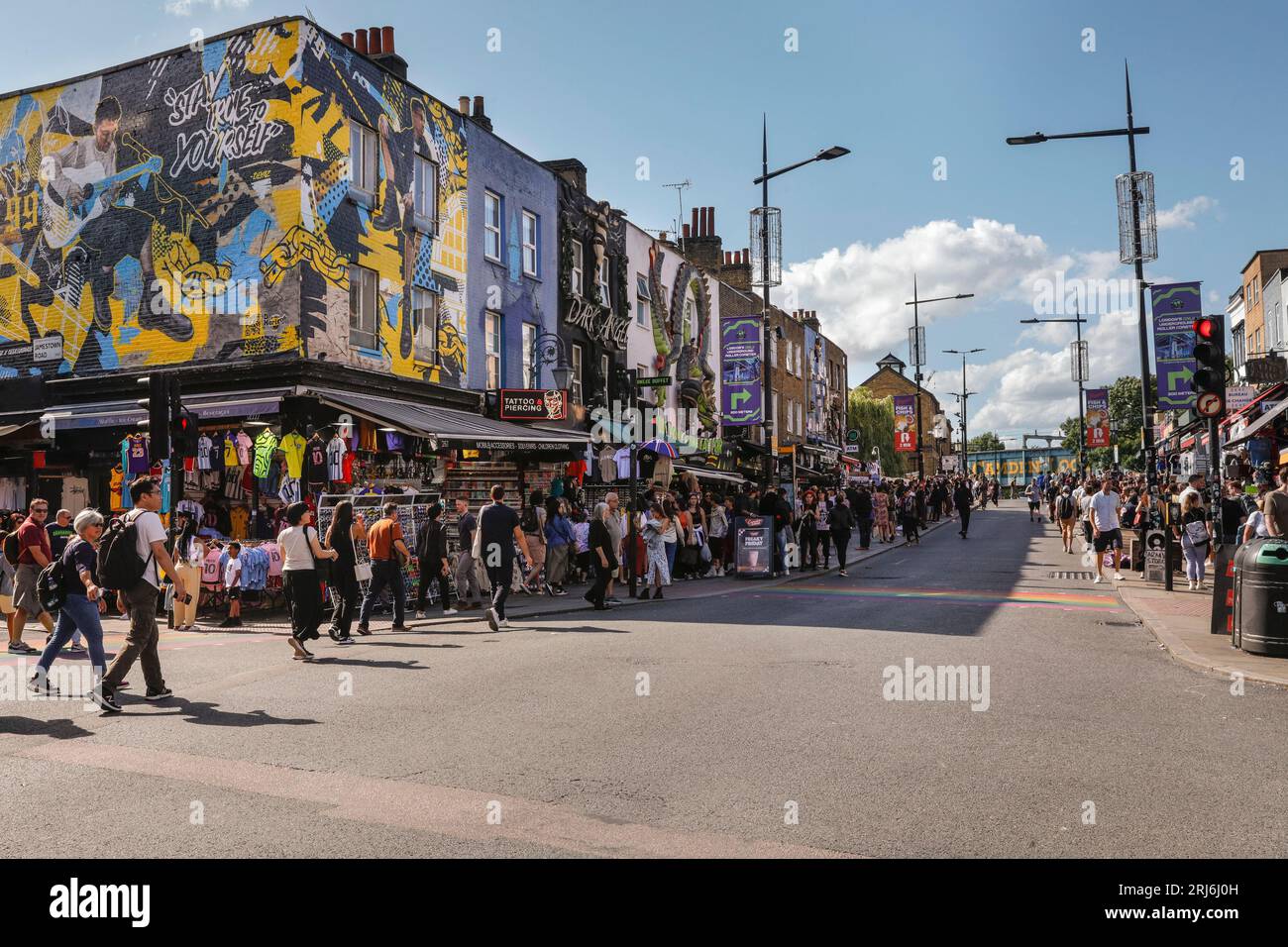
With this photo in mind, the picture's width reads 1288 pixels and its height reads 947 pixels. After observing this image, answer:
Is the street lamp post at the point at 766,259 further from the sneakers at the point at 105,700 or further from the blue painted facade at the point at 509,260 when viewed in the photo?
the sneakers at the point at 105,700

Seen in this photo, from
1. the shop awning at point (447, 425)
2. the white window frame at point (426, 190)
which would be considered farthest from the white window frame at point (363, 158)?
the shop awning at point (447, 425)

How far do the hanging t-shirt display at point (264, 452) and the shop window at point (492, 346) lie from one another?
7523 millimetres

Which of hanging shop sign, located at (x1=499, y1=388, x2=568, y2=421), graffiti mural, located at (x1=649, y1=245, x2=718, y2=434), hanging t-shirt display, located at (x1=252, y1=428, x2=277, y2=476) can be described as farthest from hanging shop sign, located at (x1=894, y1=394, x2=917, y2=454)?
hanging t-shirt display, located at (x1=252, y1=428, x2=277, y2=476)

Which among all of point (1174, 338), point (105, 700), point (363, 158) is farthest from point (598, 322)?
point (105, 700)

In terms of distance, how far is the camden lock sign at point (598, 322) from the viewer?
88.9ft

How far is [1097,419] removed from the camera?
4272cm

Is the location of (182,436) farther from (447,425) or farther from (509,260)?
(509,260)

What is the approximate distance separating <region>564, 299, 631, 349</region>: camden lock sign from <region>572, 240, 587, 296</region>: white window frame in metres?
0.49

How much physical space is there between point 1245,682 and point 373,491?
13284mm

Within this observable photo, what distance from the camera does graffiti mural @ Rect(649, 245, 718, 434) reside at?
33.3 metres

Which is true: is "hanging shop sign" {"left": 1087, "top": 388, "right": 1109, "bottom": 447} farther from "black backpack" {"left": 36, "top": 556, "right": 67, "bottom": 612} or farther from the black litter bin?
"black backpack" {"left": 36, "top": 556, "right": 67, "bottom": 612}

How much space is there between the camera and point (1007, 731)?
688 cm

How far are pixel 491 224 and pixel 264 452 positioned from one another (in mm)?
9835

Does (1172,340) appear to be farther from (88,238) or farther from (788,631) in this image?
(88,238)
